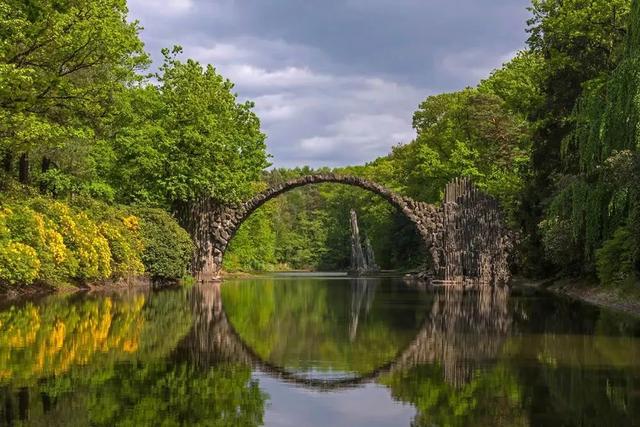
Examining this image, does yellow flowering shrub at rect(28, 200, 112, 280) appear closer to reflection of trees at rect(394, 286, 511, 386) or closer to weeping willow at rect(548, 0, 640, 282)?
reflection of trees at rect(394, 286, 511, 386)

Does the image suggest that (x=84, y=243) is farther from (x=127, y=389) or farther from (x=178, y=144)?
(x=127, y=389)

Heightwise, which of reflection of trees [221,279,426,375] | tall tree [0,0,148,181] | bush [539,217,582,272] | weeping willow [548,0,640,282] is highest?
tall tree [0,0,148,181]

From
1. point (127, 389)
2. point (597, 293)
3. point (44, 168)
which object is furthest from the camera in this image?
point (44, 168)

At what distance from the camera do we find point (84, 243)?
25625 mm

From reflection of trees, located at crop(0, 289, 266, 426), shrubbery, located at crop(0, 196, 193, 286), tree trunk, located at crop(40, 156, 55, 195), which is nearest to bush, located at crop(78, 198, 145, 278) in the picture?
shrubbery, located at crop(0, 196, 193, 286)

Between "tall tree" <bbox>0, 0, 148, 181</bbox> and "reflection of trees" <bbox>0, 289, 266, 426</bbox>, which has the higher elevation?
"tall tree" <bbox>0, 0, 148, 181</bbox>

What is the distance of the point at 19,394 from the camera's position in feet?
22.7

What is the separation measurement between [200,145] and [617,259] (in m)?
22.4

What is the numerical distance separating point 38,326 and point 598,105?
1565 cm

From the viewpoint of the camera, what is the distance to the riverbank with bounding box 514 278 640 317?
18.6 meters

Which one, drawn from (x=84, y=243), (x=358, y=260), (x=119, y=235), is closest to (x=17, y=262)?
(x=84, y=243)

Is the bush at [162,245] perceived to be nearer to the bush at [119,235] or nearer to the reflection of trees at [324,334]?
the bush at [119,235]

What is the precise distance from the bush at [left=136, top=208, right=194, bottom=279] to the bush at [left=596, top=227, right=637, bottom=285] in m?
19.8

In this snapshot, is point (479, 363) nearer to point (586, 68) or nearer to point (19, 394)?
point (19, 394)
